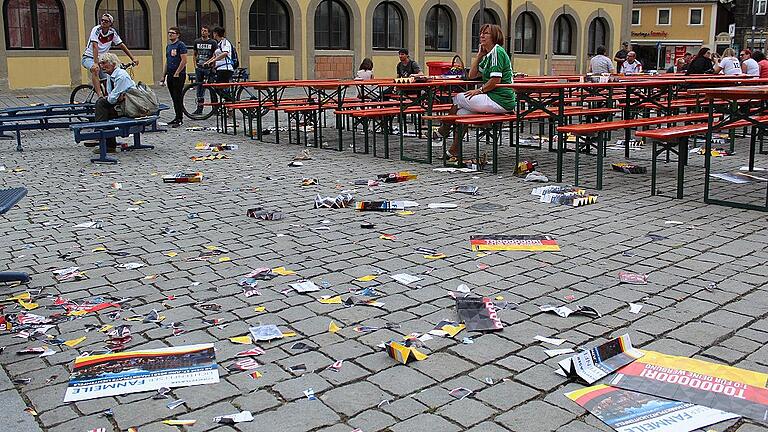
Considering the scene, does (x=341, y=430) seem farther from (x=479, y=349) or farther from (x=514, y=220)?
(x=514, y=220)

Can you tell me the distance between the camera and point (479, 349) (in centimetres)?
373

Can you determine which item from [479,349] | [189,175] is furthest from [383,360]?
[189,175]

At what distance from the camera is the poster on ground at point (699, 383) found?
3.12m

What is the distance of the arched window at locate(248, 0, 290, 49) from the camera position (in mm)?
27828

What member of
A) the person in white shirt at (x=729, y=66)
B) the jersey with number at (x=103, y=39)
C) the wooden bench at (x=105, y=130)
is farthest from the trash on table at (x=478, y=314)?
the person in white shirt at (x=729, y=66)

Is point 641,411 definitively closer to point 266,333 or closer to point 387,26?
point 266,333

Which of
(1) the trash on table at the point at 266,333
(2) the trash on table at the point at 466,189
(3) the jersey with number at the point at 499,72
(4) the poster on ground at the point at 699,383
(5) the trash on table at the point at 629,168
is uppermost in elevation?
(3) the jersey with number at the point at 499,72

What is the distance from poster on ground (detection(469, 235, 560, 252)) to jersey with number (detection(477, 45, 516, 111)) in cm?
383

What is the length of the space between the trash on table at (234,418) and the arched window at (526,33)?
3596 cm

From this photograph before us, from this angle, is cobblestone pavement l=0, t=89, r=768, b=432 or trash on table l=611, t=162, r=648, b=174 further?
trash on table l=611, t=162, r=648, b=174

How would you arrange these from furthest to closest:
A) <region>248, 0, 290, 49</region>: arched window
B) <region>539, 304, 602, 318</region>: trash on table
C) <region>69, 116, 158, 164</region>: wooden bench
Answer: <region>248, 0, 290, 49</region>: arched window
<region>69, 116, 158, 164</region>: wooden bench
<region>539, 304, 602, 318</region>: trash on table

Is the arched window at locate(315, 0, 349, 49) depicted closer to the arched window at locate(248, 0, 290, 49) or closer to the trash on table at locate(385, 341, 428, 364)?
the arched window at locate(248, 0, 290, 49)

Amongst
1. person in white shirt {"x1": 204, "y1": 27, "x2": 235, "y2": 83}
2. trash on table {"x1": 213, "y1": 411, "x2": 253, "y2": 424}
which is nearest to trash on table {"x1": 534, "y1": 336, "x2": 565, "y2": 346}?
trash on table {"x1": 213, "y1": 411, "x2": 253, "y2": 424}

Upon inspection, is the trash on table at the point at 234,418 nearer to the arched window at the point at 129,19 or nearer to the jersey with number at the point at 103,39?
the jersey with number at the point at 103,39
